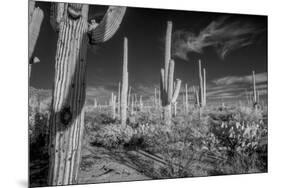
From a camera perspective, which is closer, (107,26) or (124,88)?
(107,26)

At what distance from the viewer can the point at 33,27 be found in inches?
189

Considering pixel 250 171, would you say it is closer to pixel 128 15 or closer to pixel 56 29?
pixel 128 15

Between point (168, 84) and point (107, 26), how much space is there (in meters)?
1.18

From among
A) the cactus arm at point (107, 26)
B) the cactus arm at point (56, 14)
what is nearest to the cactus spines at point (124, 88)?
the cactus arm at point (107, 26)

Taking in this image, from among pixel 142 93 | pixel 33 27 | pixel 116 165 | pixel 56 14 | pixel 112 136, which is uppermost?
pixel 56 14

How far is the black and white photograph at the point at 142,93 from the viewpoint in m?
4.79

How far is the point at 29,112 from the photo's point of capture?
15.6 feet

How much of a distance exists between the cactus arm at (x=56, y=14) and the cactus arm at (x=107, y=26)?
0.41m

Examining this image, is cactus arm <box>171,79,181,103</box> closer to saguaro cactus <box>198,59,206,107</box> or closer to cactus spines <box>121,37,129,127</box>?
saguaro cactus <box>198,59,206,107</box>

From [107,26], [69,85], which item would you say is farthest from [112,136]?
[107,26]

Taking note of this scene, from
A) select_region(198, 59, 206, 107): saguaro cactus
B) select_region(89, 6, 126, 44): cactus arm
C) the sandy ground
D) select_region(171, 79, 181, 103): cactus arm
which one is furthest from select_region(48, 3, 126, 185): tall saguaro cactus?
select_region(198, 59, 206, 107): saguaro cactus

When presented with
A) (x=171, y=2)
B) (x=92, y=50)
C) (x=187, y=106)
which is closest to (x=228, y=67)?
(x=187, y=106)

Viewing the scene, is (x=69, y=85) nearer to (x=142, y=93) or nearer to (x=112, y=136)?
(x=112, y=136)

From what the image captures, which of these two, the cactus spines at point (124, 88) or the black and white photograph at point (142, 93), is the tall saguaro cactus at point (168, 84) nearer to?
the black and white photograph at point (142, 93)
